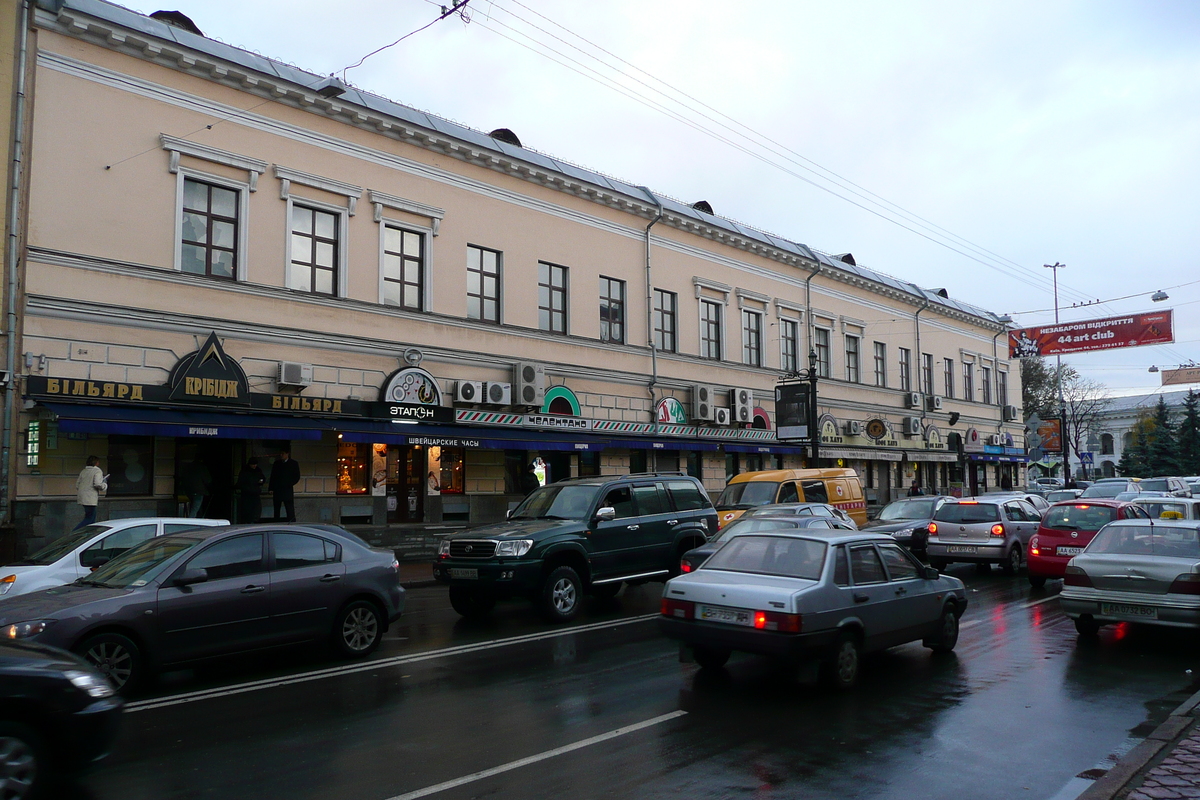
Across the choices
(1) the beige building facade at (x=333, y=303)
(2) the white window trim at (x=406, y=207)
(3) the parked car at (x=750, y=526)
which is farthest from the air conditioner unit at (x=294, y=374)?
(3) the parked car at (x=750, y=526)

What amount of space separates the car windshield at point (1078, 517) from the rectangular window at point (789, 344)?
19.6 metres

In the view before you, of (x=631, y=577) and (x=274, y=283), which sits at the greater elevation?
Answer: (x=274, y=283)

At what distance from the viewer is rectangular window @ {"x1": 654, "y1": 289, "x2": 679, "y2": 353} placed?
2962 cm

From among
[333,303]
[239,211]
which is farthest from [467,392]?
[239,211]

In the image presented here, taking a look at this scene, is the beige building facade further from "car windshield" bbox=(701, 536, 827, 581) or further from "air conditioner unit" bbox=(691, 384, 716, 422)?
"car windshield" bbox=(701, 536, 827, 581)

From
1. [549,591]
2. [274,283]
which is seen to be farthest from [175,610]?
[274,283]

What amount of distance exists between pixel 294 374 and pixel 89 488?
15.6ft

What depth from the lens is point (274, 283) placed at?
19656 millimetres

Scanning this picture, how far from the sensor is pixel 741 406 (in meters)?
31.6

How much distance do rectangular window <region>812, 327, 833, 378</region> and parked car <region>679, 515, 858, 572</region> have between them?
22.0 metres

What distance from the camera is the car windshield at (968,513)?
Answer: 18406mm

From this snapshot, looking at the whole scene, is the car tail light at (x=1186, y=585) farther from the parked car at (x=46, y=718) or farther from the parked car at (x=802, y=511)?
the parked car at (x=46, y=718)

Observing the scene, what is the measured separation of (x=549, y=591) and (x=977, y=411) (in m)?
43.9

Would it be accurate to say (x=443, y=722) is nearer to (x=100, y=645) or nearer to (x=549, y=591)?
(x=100, y=645)
